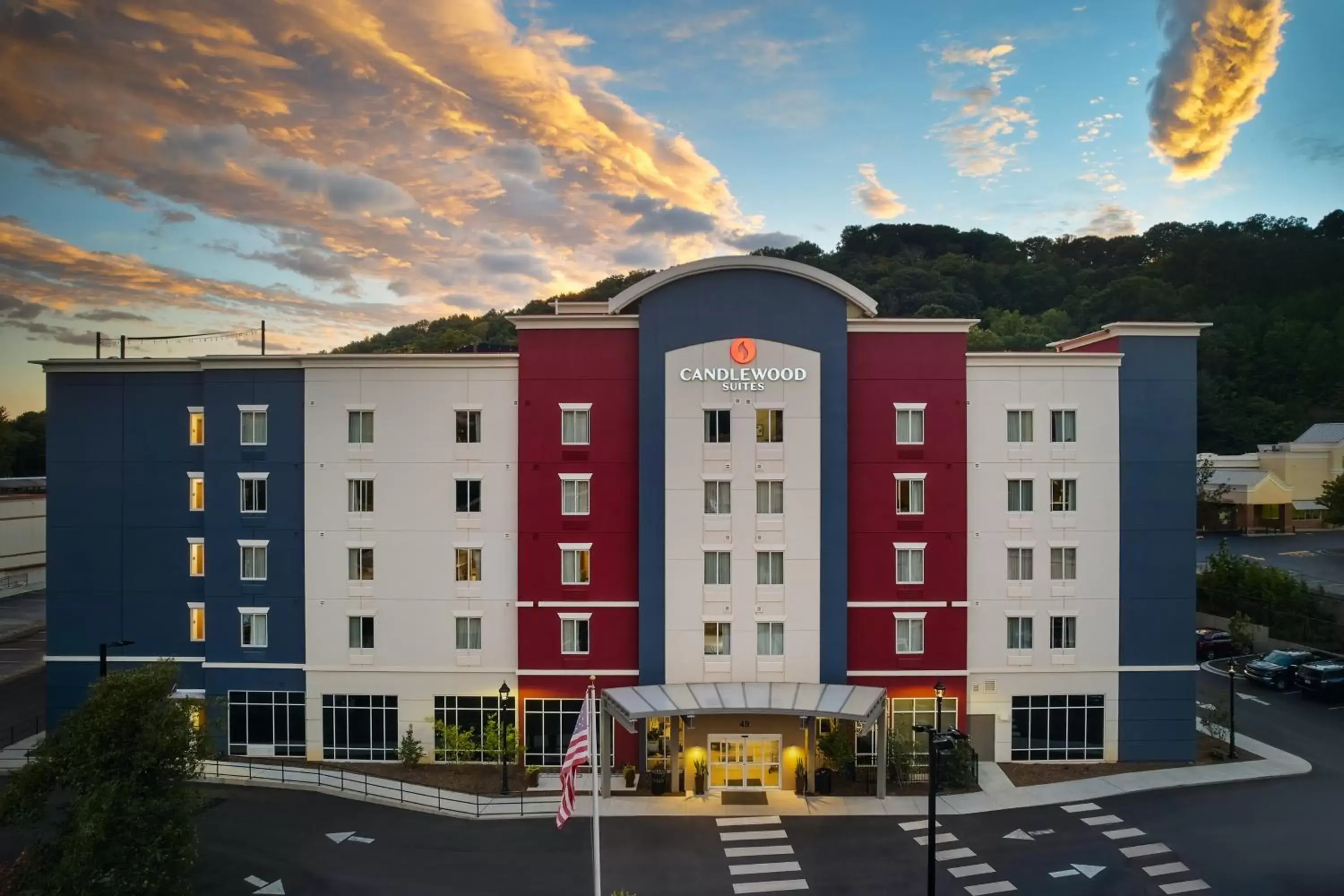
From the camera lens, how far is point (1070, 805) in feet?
89.4

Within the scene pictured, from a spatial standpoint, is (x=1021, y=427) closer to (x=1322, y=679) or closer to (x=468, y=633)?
(x=1322, y=679)

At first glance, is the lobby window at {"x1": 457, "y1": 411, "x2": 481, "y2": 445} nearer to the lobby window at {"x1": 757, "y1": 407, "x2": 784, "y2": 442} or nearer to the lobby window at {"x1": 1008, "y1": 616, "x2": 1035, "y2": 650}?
the lobby window at {"x1": 757, "y1": 407, "x2": 784, "y2": 442}

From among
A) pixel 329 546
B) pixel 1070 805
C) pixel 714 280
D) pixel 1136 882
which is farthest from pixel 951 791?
pixel 329 546

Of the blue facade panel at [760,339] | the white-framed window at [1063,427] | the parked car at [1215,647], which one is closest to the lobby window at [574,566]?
the blue facade panel at [760,339]

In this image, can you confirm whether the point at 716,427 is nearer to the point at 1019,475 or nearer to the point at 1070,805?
the point at 1019,475

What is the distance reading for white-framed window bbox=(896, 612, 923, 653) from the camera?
30.7 metres

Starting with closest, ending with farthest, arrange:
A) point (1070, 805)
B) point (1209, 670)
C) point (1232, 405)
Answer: point (1070, 805), point (1209, 670), point (1232, 405)

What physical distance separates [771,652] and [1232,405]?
9430 cm

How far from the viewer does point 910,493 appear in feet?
102

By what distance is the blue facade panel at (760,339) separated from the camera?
30141mm

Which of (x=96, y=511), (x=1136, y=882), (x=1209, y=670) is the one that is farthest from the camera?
(x=1209, y=670)

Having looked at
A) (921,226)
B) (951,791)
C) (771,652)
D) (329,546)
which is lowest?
Answer: (951,791)

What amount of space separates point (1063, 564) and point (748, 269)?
17583mm

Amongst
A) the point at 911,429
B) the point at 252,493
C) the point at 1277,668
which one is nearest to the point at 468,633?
the point at 252,493
